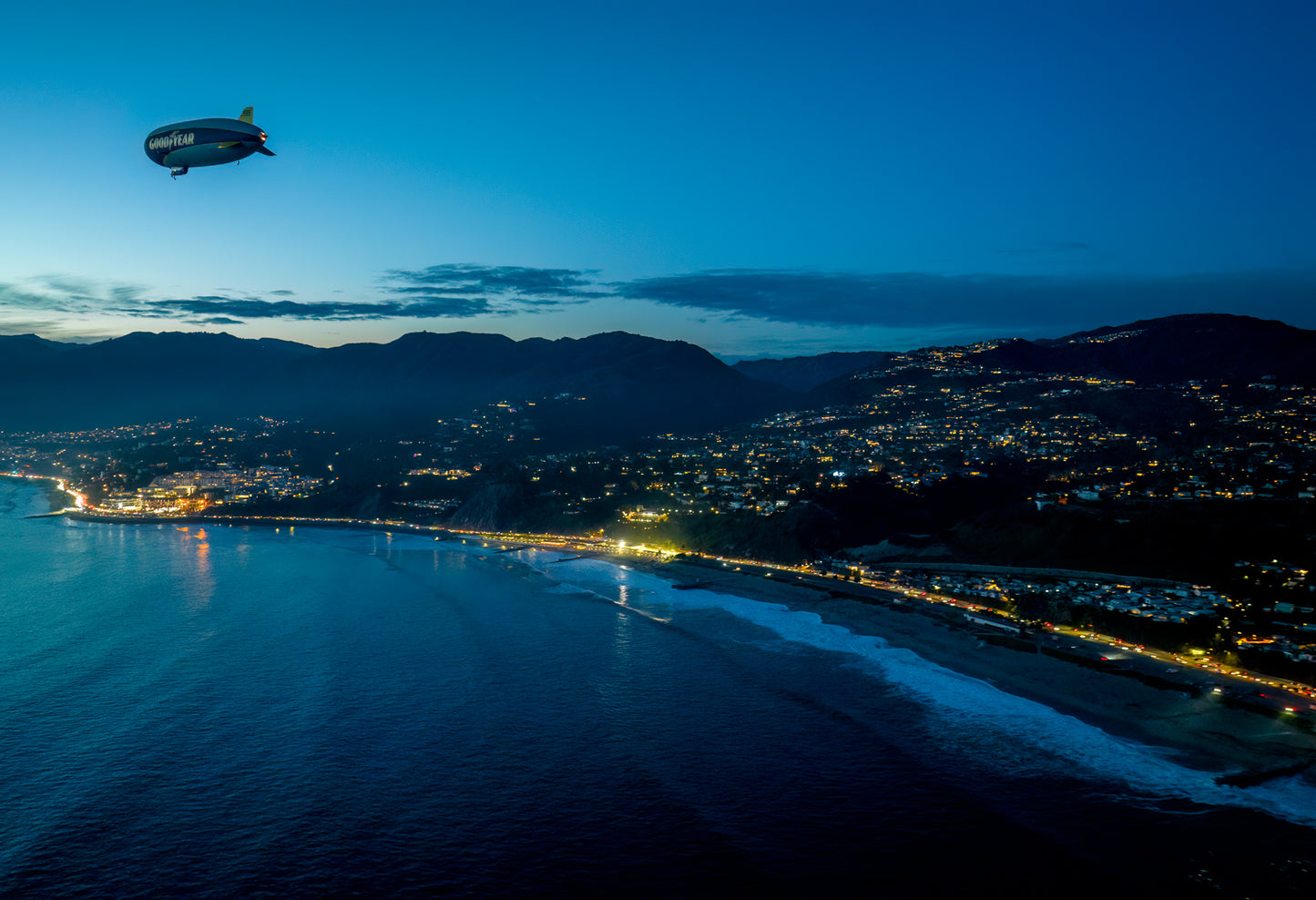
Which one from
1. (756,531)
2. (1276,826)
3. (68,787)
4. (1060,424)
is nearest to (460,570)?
(756,531)

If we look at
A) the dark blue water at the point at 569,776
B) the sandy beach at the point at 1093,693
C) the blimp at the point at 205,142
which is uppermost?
the blimp at the point at 205,142

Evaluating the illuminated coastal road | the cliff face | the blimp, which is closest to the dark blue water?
the illuminated coastal road

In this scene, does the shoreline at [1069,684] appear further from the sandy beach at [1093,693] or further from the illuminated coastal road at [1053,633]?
the illuminated coastal road at [1053,633]

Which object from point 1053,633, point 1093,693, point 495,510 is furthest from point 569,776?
point 495,510

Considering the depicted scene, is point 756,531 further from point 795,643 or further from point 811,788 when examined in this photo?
point 811,788

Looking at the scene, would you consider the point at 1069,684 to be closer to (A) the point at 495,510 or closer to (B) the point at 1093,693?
(B) the point at 1093,693

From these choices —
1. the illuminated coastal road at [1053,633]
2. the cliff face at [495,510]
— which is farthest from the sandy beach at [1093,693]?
the cliff face at [495,510]
